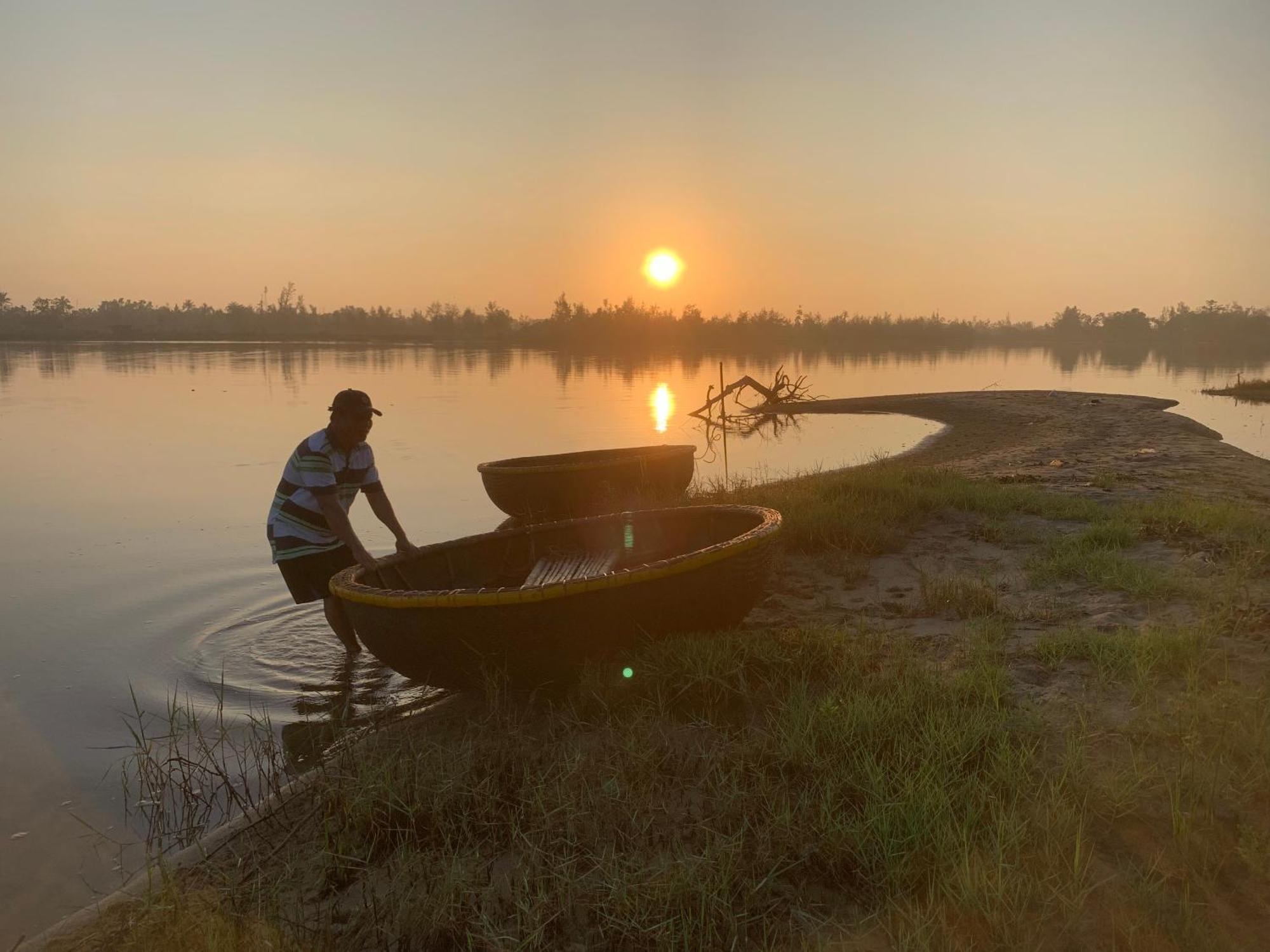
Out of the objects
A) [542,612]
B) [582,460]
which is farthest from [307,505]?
[582,460]

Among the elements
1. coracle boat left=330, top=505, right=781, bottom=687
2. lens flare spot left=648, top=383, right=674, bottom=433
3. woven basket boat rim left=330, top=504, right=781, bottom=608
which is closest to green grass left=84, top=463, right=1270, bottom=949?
coracle boat left=330, top=505, right=781, bottom=687

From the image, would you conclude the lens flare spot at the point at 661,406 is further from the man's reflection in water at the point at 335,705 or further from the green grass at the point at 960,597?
the man's reflection in water at the point at 335,705

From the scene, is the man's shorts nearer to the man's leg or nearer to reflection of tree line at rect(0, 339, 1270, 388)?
the man's leg

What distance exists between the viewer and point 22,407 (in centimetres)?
2191

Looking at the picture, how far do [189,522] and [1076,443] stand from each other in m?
14.9

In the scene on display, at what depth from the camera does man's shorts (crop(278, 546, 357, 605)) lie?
537 cm

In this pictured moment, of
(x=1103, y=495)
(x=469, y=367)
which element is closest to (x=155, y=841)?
(x=1103, y=495)

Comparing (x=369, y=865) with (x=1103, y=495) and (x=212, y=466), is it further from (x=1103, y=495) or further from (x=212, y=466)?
(x=212, y=466)

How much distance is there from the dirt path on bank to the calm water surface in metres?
1.50

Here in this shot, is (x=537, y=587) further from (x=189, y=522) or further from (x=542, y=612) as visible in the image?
(x=189, y=522)

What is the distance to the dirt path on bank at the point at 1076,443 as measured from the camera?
397 inches

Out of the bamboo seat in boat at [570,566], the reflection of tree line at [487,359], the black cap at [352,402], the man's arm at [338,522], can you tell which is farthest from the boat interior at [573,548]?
the reflection of tree line at [487,359]

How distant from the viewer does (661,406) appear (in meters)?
26.3

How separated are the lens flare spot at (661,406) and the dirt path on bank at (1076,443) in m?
4.30
